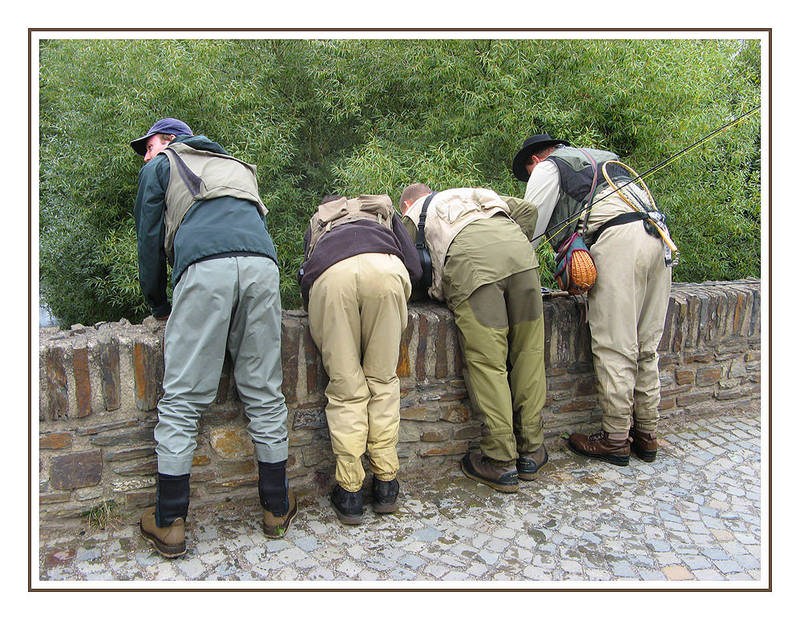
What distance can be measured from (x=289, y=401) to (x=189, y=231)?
0.89 m

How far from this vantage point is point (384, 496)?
3.00 meters

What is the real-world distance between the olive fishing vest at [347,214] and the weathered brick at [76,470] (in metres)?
1.24

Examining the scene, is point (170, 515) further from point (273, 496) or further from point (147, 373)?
point (147, 373)

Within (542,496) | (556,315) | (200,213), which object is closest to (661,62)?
(556,315)

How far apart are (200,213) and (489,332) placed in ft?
4.71

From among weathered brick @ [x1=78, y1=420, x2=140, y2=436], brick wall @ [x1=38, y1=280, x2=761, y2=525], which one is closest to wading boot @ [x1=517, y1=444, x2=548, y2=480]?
brick wall @ [x1=38, y1=280, x2=761, y2=525]

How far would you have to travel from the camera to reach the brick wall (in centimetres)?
265

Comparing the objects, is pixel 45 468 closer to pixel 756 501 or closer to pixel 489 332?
pixel 489 332

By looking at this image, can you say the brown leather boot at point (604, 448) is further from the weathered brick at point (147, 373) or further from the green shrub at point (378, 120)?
the green shrub at point (378, 120)

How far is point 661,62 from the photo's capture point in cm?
562

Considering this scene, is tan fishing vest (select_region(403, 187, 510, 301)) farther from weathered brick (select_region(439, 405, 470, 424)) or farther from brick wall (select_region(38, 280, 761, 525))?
weathered brick (select_region(439, 405, 470, 424))

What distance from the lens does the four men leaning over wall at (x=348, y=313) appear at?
262 cm

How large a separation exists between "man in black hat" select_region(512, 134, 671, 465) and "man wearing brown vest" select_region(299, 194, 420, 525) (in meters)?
1.16

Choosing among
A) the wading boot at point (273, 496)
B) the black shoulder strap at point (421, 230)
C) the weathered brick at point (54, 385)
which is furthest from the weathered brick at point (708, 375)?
the weathered brick at point (54, 385)
